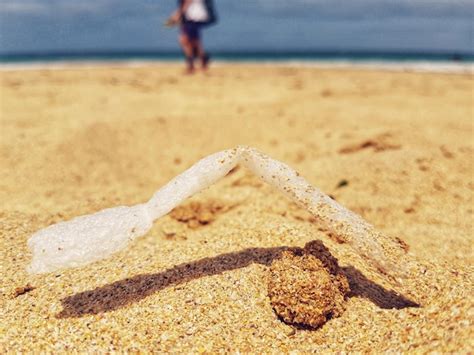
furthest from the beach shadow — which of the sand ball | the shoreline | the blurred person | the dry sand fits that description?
the shoreline

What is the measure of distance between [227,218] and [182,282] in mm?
653

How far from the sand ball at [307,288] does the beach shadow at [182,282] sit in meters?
0.11

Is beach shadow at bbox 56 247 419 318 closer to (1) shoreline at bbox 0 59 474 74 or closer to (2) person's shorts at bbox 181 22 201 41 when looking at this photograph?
(2) person's shorts at bbox 181 22 201 41

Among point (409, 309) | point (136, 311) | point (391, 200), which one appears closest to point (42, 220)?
point (136, 311)

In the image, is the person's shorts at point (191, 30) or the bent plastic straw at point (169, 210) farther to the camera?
the person's shorts at point (191, 30)

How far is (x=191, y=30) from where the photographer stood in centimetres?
764

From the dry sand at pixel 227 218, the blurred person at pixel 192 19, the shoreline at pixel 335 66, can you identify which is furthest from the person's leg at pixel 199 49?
the shoreline at pixel 335 66

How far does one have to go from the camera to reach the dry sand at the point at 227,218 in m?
1.34

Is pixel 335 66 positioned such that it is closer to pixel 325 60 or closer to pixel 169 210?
pixel 325 60

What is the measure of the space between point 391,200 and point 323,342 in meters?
1.31

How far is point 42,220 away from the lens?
215 cm

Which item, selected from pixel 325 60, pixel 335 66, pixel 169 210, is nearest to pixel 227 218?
pixel 169 210

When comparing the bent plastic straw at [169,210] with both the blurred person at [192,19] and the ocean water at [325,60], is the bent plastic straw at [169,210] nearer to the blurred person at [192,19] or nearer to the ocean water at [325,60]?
the blurred person at [192,19]

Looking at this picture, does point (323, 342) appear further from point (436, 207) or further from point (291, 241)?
point (436, 207)
